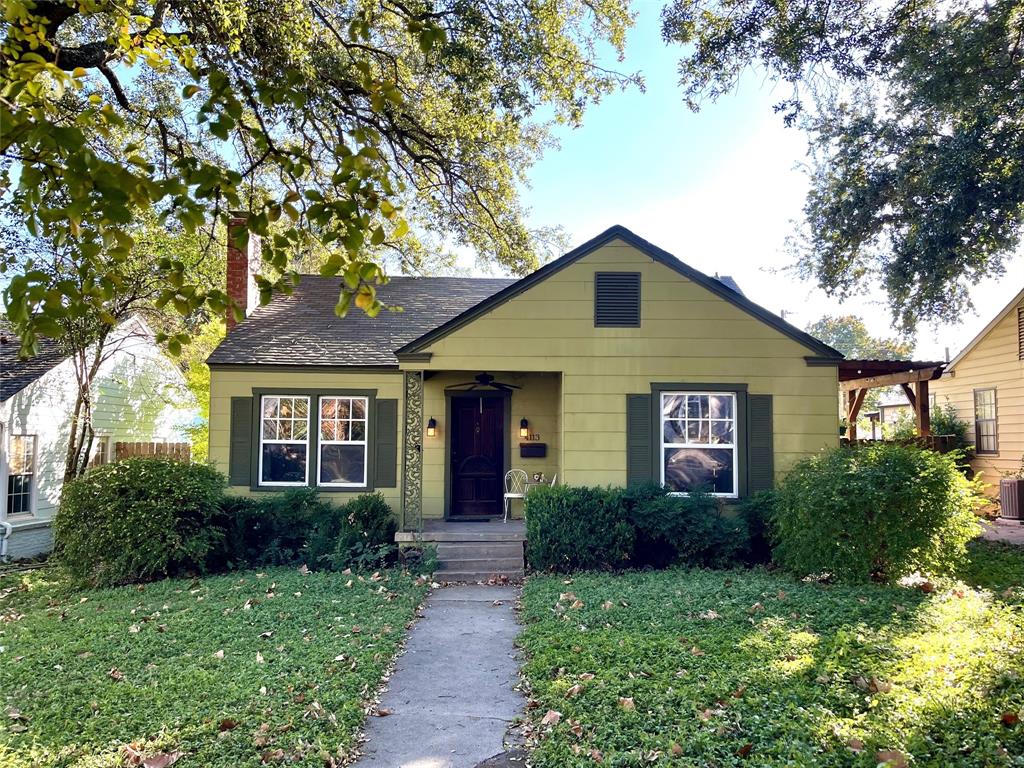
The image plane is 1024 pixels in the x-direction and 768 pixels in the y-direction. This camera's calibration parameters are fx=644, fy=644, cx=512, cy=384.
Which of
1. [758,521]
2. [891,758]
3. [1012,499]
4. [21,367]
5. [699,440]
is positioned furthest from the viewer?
[1012,499]

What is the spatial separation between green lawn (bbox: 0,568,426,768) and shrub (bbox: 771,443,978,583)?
4895 millimetres

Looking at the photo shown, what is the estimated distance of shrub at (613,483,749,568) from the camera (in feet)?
29.0

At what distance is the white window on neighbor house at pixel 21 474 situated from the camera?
1262 cm

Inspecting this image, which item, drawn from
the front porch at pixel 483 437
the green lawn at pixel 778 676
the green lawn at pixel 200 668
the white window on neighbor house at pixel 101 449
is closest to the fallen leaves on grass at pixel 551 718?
the green lawn at pixel 778 676

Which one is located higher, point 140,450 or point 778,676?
point 140,450

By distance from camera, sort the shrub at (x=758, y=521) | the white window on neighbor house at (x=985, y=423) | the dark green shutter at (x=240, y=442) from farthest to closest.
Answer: the white window on neighbor house at (x=985, y=423), the dark green shutter at (x=240, y=442), the shrub at (x=758, y=521)

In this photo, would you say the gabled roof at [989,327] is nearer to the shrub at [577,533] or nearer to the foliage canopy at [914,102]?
the foliage canopy at [914,102]

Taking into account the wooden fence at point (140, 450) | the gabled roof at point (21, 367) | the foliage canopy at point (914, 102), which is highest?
the foliage canopy at point (914, 102)

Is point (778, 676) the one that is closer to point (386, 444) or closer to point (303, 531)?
point (303, 531)

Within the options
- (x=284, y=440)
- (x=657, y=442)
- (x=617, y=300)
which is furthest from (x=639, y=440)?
(x=284, y=440)

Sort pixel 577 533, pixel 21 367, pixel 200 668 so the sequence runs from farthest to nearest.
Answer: pixel 21 367 → pixel 577 533 → pixel 200 668

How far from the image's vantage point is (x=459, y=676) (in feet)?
17.5

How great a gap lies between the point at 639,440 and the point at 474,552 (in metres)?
2.98

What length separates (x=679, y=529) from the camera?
29.0 ft
